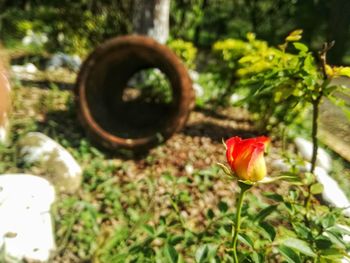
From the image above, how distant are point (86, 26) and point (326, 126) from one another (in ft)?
15.5

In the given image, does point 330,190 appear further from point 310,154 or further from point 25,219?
point 25,219

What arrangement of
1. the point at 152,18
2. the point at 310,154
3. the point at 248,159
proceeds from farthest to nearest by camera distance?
the point at 152,18
the point at 310,154
the point at 248,159

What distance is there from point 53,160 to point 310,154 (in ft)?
7.73

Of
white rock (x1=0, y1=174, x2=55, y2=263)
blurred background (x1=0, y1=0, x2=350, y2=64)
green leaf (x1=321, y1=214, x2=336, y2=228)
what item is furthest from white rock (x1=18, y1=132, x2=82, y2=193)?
blurred background (x1=0, y1=0, x2=350, y2=64)

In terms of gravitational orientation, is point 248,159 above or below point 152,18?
below

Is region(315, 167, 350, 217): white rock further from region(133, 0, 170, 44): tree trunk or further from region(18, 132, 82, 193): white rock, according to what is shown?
region(133, 0, 170, 44): tree trunk

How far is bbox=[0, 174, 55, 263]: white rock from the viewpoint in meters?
2.33

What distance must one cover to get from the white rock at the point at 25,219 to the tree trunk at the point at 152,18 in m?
2.84

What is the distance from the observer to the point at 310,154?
3.96 metres

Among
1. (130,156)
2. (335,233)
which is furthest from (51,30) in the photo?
(335,233)

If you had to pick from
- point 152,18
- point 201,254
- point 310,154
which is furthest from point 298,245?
point 152,18

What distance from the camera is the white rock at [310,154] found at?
3789 mm

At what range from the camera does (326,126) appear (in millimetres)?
3262

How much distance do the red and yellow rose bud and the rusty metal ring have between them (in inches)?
93.9
